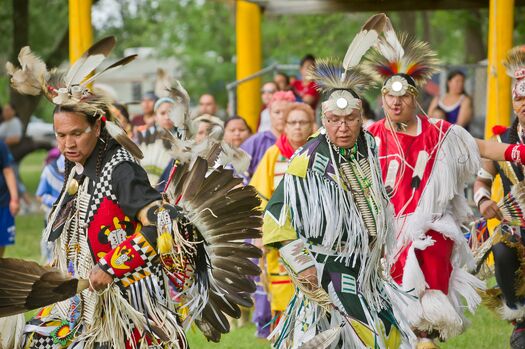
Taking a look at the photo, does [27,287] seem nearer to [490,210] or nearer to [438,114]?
[490,210]

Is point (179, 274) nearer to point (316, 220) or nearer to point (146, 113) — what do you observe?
point (316, 220)

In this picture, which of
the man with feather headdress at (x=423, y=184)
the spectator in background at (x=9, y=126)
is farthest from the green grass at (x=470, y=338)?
the spectator in background at (x=9, y=126)

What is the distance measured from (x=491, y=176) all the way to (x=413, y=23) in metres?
17.4

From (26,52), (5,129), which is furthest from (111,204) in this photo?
(5,129)

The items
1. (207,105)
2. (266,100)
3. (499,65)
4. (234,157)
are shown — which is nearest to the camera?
(234,157)

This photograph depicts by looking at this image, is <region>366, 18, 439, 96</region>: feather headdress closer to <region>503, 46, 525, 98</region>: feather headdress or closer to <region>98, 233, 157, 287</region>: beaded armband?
<region>503, 46, 525, 98</region>: feather headdress

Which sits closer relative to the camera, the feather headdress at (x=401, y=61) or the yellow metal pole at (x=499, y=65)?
the feather headdress at (x=401, y=61)

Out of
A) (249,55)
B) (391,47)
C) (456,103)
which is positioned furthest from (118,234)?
(249,55)

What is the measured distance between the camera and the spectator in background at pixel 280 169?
7574mm

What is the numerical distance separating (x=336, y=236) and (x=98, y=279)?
121 cm

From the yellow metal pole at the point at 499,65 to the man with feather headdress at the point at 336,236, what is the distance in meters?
4.84

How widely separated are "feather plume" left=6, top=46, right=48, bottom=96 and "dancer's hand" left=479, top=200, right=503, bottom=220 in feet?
10.3

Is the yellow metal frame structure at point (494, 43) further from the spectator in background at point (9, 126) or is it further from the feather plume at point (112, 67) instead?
the spectator in background at point (9, 126)

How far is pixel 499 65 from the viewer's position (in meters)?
9.80
